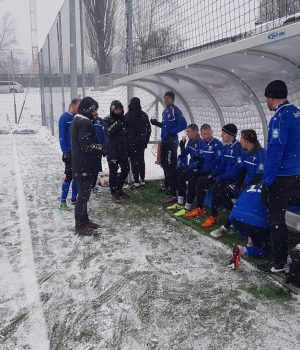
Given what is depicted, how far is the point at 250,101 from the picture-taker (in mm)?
6031

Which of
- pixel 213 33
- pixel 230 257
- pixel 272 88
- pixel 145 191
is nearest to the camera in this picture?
pixel 272 88

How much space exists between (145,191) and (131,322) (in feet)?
14.5

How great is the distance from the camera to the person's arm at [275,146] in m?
3.45

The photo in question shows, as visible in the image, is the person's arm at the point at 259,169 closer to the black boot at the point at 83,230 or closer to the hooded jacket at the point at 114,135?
the black boot at the point at 83,230

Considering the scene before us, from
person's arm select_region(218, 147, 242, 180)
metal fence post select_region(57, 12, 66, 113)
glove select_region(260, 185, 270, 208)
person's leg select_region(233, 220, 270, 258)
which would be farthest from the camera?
metal fence post select_region(57, 12, 66, 113)

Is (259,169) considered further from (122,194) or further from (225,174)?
(122,194)

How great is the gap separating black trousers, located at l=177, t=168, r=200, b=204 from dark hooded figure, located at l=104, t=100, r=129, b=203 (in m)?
1.12

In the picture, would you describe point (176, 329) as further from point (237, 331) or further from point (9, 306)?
point (9, 306)

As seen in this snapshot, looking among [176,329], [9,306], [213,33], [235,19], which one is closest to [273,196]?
[176,329]

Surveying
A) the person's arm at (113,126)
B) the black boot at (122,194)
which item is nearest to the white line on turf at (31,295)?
the black boot at (122,194)

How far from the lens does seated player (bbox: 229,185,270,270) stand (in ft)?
13.2

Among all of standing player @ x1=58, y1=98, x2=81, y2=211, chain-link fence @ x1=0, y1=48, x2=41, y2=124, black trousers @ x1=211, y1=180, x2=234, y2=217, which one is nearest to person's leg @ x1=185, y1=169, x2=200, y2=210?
black trousers @ x1=211, y1=180, x2=234, y2=217

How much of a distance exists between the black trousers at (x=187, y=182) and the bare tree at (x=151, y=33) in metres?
3.18

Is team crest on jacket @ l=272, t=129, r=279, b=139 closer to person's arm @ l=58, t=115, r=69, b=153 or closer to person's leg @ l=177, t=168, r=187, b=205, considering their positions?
person's leg @ l=177, t=168, r=187, b=205
